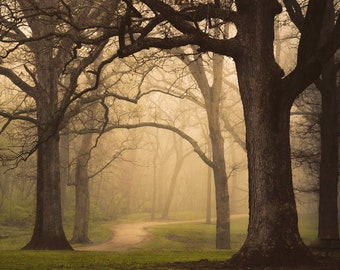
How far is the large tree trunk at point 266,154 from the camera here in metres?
9.29

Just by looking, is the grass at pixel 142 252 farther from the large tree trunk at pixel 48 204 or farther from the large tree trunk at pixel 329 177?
the large tree trunk at pixel 329 177

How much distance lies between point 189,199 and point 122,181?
1077 centimetres

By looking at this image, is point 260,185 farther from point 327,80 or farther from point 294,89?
point 327,80

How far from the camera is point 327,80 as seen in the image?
1516 cm

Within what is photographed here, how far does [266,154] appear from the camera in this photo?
31.9 feet

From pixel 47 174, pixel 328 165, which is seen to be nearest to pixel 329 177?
pixel 328 165

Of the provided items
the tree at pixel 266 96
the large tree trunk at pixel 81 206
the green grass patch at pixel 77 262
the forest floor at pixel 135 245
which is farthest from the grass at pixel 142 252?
the tree at pixel 266 96

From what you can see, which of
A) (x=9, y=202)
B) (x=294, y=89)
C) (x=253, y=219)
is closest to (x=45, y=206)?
(x=253, y=219)

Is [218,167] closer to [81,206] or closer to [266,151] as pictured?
[81,206]

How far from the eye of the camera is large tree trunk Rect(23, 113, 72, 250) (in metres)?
15.4

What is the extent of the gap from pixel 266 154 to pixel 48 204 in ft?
29.3

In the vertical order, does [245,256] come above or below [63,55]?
below

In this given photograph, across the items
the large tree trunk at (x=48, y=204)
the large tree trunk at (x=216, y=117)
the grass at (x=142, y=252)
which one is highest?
the large tree trunk at (x=216, y=117)

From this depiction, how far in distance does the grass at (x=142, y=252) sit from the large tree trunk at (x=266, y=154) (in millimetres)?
2283
